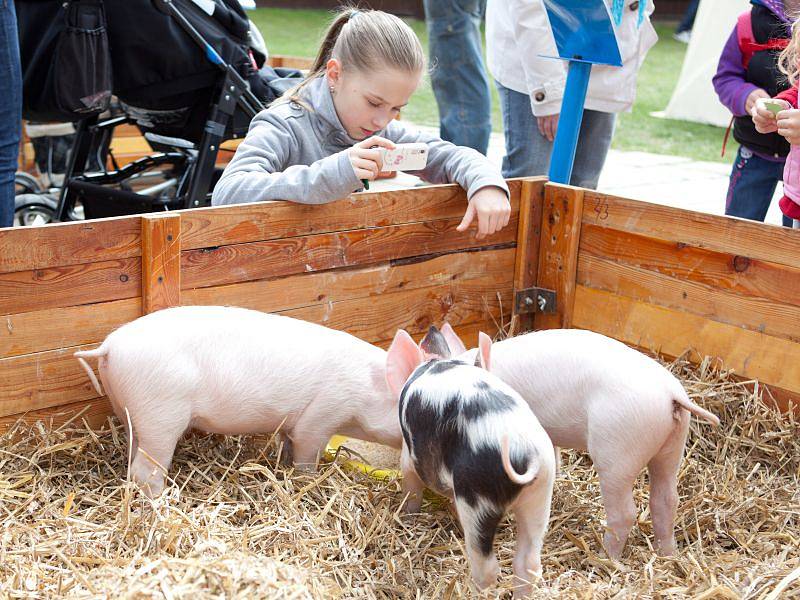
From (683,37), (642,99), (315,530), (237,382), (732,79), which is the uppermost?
(732,79)

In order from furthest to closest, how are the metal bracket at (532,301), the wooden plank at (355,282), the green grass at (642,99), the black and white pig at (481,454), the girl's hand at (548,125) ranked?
1. the green grass at (642,99)
2. the girl's hand at (548,125)
3. the metal bracket at (532,301)
4. the wooden plank at (355,282)
5. the black and white pig at (481,454)

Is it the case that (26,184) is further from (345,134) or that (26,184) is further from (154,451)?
(154,451)

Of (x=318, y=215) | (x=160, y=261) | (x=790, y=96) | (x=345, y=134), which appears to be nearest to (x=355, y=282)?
(x=318, y=215)

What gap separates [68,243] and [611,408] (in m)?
1.22

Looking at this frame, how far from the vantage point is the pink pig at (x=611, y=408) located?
6.25 feet

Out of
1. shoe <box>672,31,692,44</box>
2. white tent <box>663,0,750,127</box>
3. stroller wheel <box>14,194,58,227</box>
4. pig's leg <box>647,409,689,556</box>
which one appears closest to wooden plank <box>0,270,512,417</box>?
pig's leg <box>647,409,689,556</box>

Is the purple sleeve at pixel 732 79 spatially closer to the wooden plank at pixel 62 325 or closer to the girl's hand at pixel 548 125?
the girl's hand at pixel 548 125

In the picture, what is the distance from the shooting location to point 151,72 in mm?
3316

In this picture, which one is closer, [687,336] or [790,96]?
[687,336]

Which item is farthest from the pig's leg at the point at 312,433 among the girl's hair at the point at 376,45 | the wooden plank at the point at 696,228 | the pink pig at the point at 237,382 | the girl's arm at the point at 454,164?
the wooden plank at the point at 696,228

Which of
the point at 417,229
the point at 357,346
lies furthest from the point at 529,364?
the point at 417,229

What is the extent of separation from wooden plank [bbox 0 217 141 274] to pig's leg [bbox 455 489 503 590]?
1018 millimetres

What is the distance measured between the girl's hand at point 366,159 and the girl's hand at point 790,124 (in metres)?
1.08

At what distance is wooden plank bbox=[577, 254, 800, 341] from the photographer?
8.21 ft
